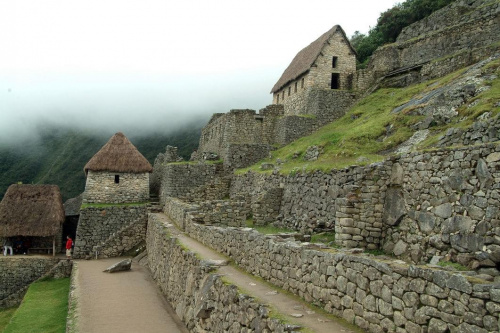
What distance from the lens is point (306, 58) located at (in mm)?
27125

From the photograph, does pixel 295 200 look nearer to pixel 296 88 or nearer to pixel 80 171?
pixel 296 88

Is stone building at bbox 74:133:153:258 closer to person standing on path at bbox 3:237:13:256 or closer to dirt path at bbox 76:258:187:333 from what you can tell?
person standing on path at bbox 3:237:13:256

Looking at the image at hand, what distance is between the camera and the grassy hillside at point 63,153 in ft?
137

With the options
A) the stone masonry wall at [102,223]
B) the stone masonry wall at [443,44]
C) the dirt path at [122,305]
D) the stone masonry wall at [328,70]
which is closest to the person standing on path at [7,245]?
the stone masonry wall at [102,223]

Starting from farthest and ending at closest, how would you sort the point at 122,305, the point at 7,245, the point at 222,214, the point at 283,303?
the point at 7,245
the point at 222,214
the point at 122,305
the point at 283,303

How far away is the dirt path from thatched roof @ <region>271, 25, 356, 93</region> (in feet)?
49.8

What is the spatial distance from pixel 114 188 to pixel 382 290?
2184cm

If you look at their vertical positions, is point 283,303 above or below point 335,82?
below

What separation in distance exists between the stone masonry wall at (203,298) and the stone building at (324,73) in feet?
43.5

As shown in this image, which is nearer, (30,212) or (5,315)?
(5,315)

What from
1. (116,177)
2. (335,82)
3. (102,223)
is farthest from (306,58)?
(102,223)

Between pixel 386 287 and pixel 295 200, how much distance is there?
9.48m

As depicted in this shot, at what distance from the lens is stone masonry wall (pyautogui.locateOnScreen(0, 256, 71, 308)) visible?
21.2m

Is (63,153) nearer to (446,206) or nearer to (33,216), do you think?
(33,216)
